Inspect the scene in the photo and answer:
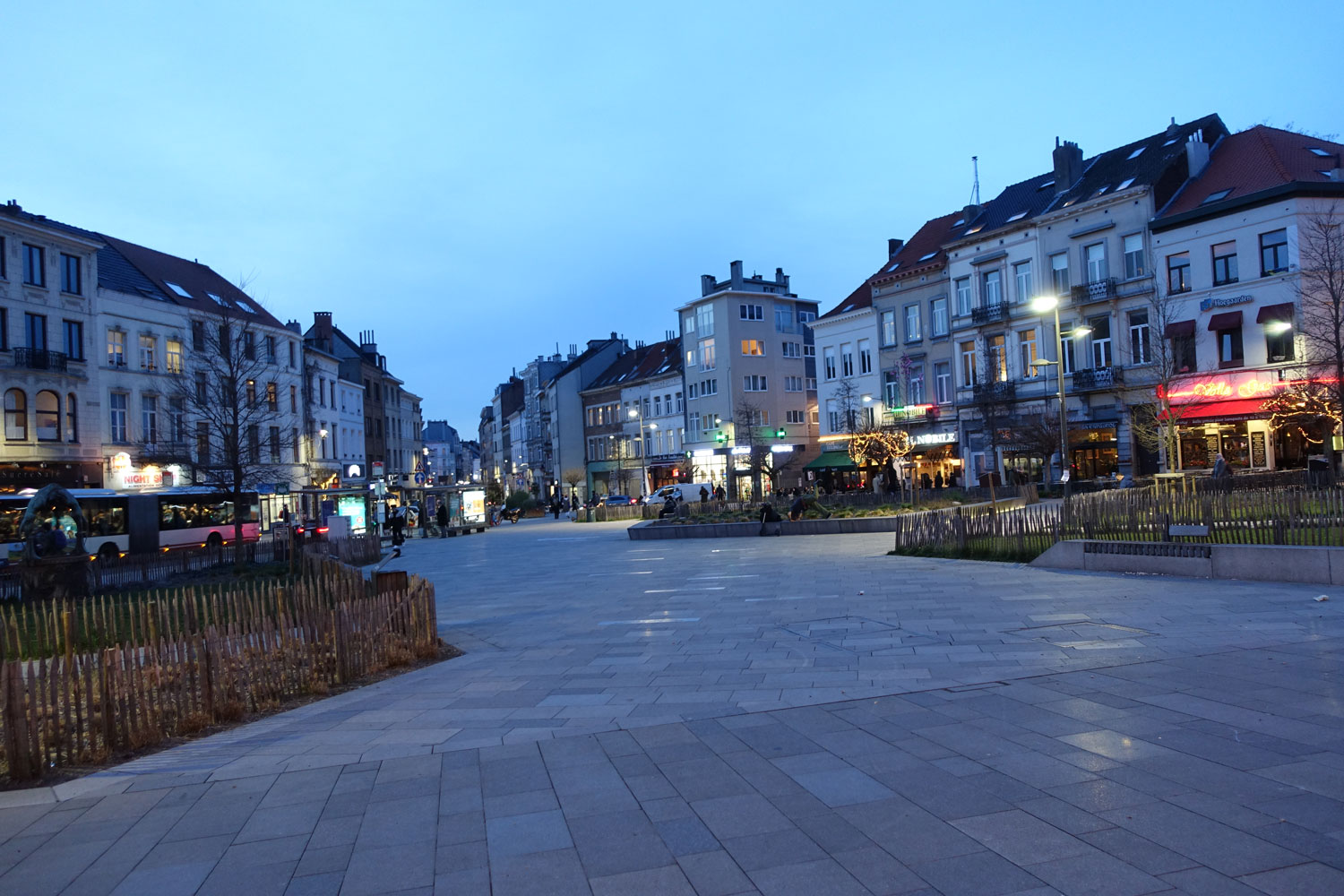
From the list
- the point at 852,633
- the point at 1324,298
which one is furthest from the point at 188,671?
the point at 1324,298

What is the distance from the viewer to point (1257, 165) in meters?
35.1

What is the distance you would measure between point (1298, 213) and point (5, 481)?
1924 inches

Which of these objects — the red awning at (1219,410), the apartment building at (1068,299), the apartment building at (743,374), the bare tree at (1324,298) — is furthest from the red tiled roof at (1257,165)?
the apartment building at (743,374)

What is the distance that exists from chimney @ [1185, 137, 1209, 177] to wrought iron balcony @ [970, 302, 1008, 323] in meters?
9.16

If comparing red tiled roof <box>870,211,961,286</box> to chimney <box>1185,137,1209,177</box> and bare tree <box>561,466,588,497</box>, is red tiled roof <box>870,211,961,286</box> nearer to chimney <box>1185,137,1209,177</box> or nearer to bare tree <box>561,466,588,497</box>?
chimney <box>1185,137,1209,177</box>

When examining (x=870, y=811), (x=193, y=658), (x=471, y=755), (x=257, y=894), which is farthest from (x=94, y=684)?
(x=870, y=811)

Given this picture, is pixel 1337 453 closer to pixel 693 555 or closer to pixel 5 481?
pixel 693 555

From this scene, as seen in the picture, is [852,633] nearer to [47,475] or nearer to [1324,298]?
[1324,298]

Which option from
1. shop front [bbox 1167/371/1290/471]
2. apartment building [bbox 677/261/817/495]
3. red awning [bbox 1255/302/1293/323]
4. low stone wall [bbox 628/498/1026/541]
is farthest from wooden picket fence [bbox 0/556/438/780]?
apartment building [bbox 677/261/817/495]

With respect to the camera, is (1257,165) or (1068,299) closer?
(1257,165)

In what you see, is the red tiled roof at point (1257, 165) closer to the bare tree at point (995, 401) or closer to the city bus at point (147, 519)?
the bare tree at point (995, 401)

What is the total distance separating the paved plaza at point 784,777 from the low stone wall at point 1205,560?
1.54 meters

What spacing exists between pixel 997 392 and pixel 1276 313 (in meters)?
12.8

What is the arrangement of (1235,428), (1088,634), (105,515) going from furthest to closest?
(105,515) → (1235,428) → (1088,634)
